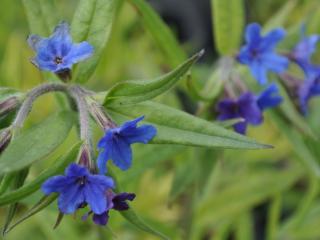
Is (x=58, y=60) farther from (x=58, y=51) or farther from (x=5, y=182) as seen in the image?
(x=5, y=182)

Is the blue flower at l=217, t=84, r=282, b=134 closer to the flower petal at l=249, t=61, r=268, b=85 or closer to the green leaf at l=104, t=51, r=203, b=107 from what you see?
the flower petal at l=249, t=61, r=268, b=85

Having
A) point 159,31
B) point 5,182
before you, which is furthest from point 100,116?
point 159,31

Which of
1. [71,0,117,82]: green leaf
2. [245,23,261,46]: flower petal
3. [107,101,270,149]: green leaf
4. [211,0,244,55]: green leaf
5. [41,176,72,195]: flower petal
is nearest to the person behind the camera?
[41,176,72,195]: flower petal

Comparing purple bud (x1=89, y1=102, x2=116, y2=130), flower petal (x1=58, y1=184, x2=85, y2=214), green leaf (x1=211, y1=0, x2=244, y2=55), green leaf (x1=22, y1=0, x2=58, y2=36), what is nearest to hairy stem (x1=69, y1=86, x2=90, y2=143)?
purple bud (x1=89, y1=102, x2=116, y2=130)

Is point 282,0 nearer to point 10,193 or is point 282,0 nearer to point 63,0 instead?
point 63,0

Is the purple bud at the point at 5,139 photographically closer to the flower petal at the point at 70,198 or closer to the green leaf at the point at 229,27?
the flower petal at the point at 70,198

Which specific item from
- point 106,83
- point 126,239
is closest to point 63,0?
point 106,83
